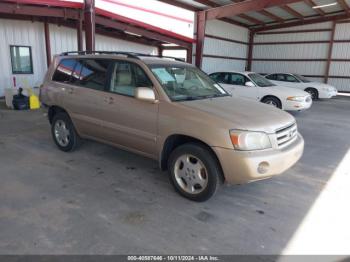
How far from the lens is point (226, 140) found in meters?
3.03

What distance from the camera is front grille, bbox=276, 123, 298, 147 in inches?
129

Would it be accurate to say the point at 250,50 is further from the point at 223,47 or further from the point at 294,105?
the point at 294,105

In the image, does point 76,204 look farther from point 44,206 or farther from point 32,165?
point 32,165

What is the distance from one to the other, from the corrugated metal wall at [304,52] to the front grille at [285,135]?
56.1 feet

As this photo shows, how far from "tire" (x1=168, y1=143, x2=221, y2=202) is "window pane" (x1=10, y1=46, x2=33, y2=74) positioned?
10.8 m

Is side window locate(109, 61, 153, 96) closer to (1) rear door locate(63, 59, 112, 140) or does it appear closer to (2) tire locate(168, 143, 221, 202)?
(1) rear door locate(63, 59, 112, 140)

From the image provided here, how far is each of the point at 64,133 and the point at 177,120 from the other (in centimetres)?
267

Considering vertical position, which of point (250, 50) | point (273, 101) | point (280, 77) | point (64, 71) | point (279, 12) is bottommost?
point (273, 101)

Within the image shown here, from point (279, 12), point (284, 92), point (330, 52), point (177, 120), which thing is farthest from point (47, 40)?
point (330, 52)

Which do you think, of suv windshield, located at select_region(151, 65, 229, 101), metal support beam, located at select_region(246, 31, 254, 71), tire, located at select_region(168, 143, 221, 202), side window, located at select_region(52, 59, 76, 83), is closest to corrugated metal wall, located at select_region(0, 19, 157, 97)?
side window, located at select_region(52, 59, 76, 83)

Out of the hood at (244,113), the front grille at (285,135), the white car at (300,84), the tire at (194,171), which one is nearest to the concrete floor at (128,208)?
the tire at (194,171)

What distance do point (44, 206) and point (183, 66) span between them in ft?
9.16

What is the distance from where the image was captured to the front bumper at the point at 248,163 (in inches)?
117

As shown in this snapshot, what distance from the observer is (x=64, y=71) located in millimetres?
4914
